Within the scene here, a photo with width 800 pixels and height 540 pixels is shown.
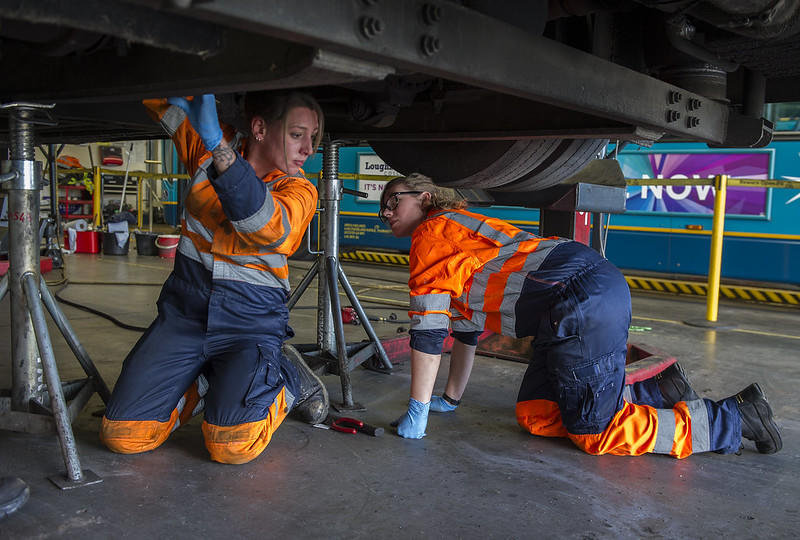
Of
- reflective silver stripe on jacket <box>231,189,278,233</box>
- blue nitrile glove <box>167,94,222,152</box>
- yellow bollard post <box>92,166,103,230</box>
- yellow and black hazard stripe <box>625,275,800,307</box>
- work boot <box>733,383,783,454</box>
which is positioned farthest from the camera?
yellow bollard post <box>92,166,103,230</box>

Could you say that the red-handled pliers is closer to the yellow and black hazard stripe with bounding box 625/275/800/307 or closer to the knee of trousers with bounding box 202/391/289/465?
the knee of trousers with bounding box 202/391/289/465

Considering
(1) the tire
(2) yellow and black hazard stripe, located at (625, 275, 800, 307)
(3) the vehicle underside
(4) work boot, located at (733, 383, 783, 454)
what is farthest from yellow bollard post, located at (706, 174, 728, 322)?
(4) work boot, located at (733, 383, 783, 454)

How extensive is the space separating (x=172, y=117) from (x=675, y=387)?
6.55ft

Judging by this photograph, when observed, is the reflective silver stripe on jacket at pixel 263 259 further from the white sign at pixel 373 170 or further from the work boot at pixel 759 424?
the white sign at pixel 373 170

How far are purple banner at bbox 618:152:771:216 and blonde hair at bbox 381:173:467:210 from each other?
484cm

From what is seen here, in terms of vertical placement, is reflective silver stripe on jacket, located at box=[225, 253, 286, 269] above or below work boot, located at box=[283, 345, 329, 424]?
above

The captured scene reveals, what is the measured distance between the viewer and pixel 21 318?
2.12 m

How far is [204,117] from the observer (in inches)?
65.9

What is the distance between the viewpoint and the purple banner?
249 inches

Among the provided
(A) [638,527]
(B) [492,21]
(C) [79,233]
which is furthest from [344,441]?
(C) [79,233]

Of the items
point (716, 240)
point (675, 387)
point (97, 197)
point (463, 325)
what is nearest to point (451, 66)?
point (463, 325)

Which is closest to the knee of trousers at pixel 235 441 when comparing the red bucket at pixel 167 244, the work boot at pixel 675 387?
the work boot at pixel 675 387

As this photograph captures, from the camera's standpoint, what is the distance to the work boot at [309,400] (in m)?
2.45

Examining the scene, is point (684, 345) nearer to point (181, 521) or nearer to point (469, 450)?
point (469, 450)
